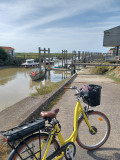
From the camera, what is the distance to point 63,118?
3.94 meters

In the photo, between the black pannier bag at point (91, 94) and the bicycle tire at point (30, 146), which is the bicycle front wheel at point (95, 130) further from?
the bicycle tire at point (30, 146)

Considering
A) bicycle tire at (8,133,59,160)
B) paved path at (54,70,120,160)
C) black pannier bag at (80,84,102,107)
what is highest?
black pannier bag at (80,84,102,107)

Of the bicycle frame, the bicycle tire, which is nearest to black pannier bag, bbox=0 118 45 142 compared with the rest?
the bicycle tire

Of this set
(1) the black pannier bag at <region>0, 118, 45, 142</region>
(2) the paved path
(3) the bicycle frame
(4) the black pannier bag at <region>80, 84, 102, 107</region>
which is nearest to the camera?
(1) the black pannier bag at <region>0, 118, 45, 142</region>

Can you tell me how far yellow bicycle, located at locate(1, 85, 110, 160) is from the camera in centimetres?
160

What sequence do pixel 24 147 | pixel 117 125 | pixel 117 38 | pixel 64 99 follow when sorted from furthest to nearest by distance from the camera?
pixel 117 38 → pixel 64 99 → pixel 117 125 → pixel 24 147

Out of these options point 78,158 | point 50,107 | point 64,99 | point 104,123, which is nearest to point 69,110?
point 50,107

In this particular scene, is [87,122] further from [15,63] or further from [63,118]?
[15,63]

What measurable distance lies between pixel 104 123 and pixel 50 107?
7.59 feet

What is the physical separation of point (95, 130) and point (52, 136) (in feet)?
3.43

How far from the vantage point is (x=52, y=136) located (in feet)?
6.03

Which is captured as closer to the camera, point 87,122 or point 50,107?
point 87,122

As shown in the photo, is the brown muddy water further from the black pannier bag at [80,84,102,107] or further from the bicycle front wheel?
the black pannier bag at [80,84,102,107]

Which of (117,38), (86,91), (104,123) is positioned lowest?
(104,123)
